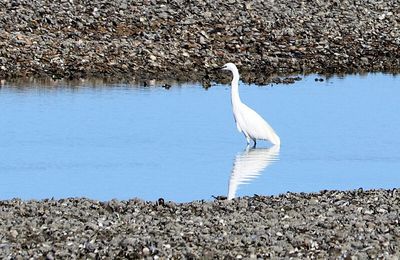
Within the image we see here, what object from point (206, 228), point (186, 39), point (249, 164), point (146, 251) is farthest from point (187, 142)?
point (186, 39)

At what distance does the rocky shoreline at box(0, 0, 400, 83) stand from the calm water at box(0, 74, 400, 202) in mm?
1388

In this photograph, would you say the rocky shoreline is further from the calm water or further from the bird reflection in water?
the bird reflection in water

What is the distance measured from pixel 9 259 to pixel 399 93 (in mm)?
15627

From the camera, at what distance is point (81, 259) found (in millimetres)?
10016

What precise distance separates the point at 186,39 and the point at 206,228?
1662 centimetres

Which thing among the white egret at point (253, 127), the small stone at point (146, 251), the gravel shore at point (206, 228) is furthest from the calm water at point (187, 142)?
the small stone at point (146, 251)

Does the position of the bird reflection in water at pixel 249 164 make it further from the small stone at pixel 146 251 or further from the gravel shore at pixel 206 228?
the small stone at pixel 146 251

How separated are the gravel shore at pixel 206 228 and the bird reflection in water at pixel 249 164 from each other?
1745mm

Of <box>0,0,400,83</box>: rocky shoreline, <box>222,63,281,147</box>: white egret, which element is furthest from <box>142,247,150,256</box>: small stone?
<box>0,0,400,83</box>: rocky shoreline

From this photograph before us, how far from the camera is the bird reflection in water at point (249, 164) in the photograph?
50.1ft

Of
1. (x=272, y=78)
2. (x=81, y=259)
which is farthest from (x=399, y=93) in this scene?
(x=81, y=259)

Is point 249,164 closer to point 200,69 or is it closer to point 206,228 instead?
point 206,228

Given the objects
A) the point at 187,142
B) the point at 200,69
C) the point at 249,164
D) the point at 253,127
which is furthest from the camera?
the point at 200,69

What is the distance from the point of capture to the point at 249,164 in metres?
16.8
